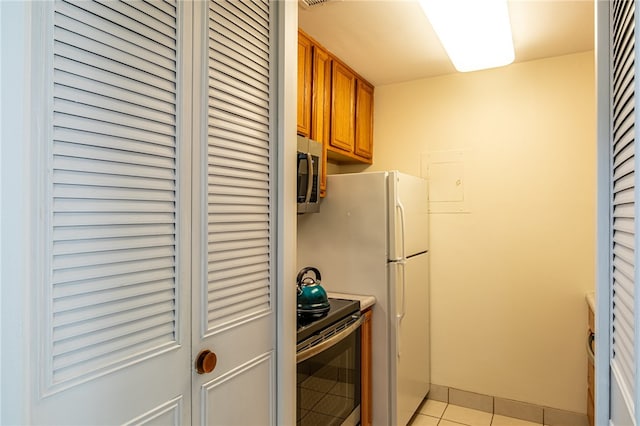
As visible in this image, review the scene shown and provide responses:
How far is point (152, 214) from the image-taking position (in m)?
1.01

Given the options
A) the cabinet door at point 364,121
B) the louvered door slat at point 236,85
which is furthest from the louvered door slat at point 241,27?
the cabinet door at point 364,121

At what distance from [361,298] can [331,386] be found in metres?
0.57

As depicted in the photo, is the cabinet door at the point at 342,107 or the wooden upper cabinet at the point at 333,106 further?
the cabinet door at the point at 342,107

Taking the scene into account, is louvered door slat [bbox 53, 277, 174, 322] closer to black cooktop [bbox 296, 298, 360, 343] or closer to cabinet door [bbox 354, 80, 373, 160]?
black cooktop [bbox 296, 298, 360, 343]

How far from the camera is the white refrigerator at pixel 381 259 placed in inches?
97.0

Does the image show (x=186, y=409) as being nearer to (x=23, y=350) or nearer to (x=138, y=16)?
(x=23, y=350)

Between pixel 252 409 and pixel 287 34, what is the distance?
133 cm

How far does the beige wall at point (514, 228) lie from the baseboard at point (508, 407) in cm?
5

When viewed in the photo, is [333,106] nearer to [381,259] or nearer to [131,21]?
[381,259]

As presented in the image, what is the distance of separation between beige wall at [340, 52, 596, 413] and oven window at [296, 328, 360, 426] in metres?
1.04

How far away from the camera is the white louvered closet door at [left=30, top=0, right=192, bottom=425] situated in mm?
791

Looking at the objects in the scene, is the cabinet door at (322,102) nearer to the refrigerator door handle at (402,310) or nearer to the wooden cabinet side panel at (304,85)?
the wooden cabinet side panel at (304,85)

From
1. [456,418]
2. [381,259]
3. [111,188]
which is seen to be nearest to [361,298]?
[381,259]

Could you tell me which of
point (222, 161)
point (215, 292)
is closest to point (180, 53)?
point (222, 161)
